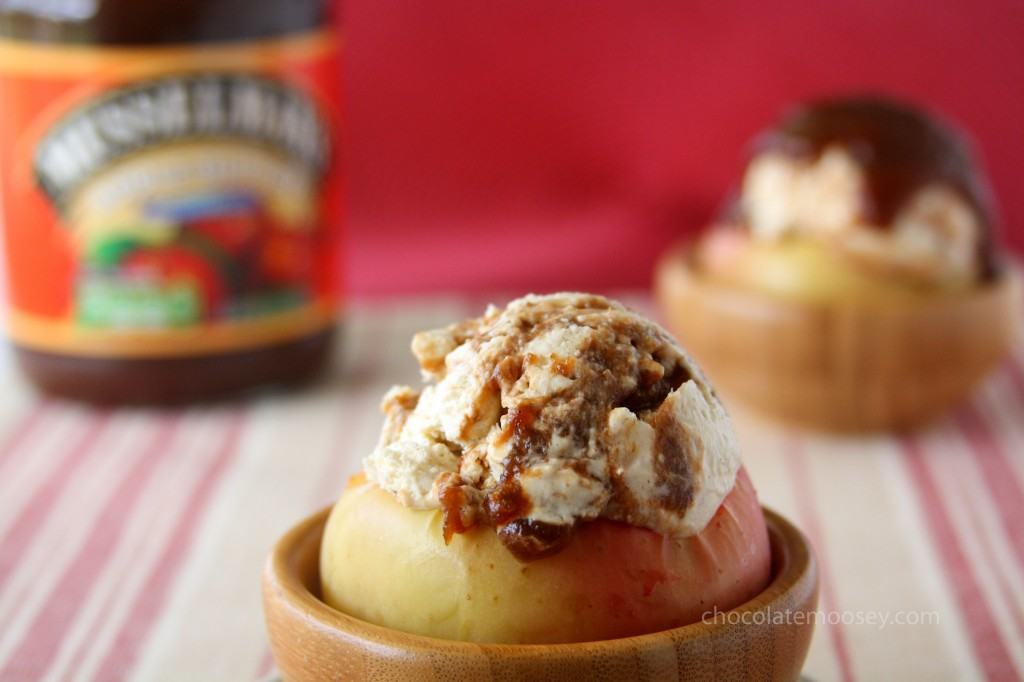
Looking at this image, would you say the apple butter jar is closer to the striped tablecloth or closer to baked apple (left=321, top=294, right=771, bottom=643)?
the striped tablecloth

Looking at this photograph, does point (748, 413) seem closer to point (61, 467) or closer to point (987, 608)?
point (987, 608)

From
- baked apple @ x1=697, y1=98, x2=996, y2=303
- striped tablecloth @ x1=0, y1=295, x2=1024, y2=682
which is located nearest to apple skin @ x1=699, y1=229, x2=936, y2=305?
baked apple @ x1=697, y1=98, x2=996, y2=303

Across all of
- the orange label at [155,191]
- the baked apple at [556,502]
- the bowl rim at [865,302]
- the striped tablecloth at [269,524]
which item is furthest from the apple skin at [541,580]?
the orange label at [155,191]

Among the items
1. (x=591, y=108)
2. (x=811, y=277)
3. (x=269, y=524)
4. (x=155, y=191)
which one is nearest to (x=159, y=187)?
(x=155, y=191)

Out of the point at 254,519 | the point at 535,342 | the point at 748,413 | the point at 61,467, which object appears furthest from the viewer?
the point at 748,413

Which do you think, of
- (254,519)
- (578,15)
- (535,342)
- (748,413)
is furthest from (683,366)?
(578,15)

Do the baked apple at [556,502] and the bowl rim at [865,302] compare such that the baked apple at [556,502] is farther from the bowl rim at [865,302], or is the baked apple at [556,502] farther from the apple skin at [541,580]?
the bowl rim at [865,302]

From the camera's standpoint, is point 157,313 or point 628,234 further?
point 628,234
